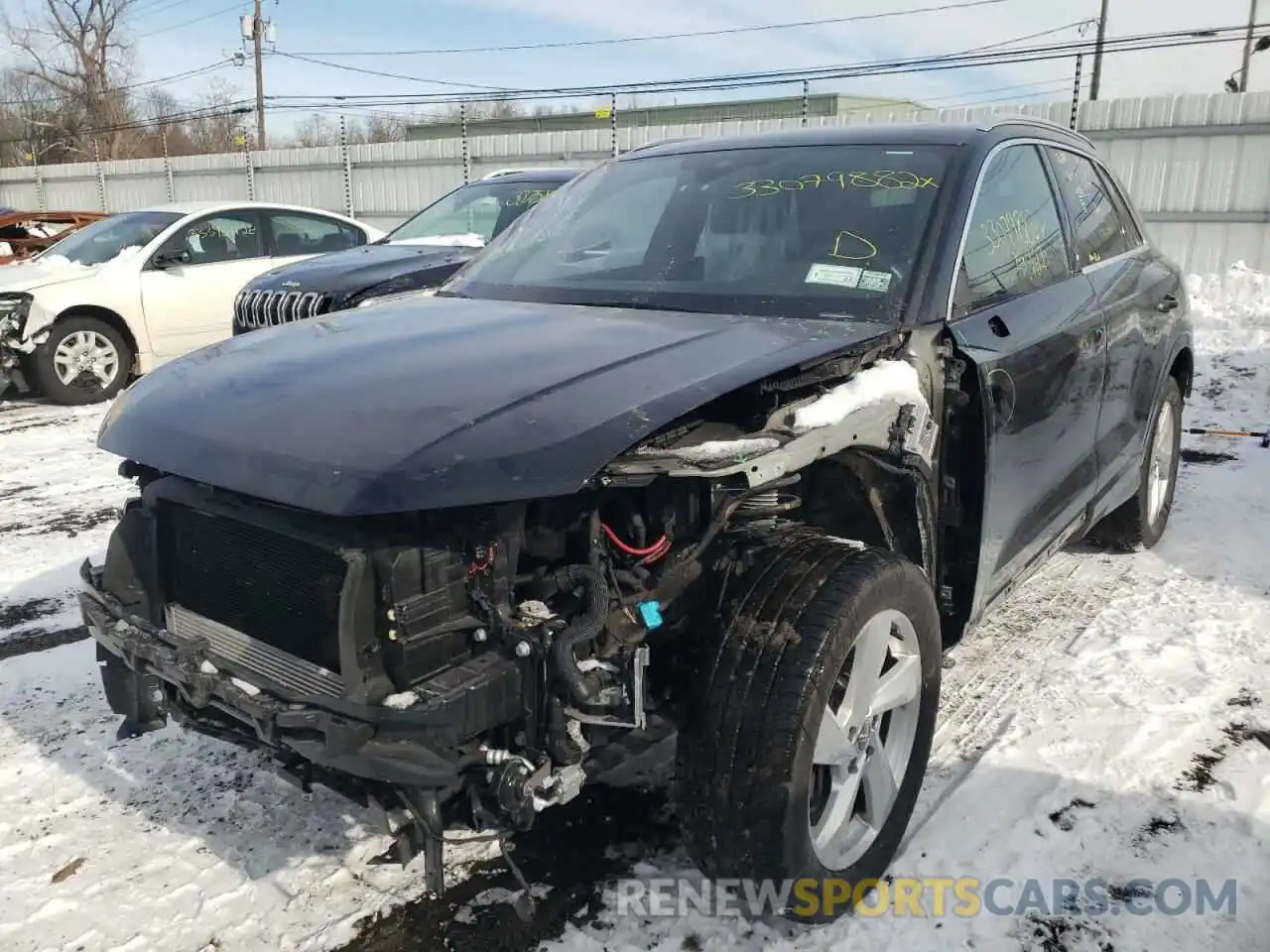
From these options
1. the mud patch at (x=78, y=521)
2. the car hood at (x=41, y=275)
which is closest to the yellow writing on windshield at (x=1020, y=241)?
the mud patch at (x=78, y=521)

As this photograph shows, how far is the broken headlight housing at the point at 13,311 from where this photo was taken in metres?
8.36

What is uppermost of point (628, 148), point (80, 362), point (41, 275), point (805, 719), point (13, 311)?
point (628, 148)

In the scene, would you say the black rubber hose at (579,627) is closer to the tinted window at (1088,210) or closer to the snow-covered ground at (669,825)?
the snow-covered ground at (669,825)

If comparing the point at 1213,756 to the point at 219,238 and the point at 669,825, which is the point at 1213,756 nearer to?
the point at 669,825

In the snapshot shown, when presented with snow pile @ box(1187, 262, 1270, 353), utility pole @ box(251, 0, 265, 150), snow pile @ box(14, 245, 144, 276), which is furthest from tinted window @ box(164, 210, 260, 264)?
utility pole @ box(251, 0, 265, 150)

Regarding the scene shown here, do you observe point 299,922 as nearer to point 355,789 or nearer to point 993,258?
point 355,789

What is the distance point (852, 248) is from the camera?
306 cm

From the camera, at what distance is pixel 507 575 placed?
2.09 m

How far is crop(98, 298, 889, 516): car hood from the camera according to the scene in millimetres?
1958

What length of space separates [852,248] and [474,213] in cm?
590

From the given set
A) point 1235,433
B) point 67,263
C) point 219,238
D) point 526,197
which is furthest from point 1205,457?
point 67,263

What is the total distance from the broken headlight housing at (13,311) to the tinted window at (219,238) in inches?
53.0

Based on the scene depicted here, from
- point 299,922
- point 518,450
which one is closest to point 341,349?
point 518,450

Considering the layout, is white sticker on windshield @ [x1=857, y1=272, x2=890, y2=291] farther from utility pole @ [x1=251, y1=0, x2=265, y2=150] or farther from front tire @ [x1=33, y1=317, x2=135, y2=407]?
utility pole @ [x1=251, y1=0, x2=265, y2=150]
